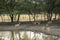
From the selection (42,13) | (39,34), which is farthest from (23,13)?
(39,34)

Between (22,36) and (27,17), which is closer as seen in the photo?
(22,36)

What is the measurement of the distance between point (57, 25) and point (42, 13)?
1.58 ft

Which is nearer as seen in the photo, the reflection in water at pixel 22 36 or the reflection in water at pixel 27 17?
the reflection in water at pixel 22 36

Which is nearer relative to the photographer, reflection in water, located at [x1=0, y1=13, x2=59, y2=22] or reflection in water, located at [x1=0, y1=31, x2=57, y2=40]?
reflection in water, located at [x1=0, y1=31, x2=57, y2=40]

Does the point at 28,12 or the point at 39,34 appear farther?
the point at 28,12

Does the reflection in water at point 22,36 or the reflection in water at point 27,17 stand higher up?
the reflection in water at point 27,17

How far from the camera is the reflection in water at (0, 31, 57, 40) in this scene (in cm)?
446

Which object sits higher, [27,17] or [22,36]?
[27,17]

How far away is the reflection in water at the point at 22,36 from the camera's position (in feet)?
14.6

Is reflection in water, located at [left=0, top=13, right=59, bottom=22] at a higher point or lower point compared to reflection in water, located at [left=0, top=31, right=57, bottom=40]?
higher

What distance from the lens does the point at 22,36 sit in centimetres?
454

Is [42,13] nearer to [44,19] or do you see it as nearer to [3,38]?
[44,19]

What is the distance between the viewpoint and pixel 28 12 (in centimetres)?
511

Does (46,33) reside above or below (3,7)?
below
